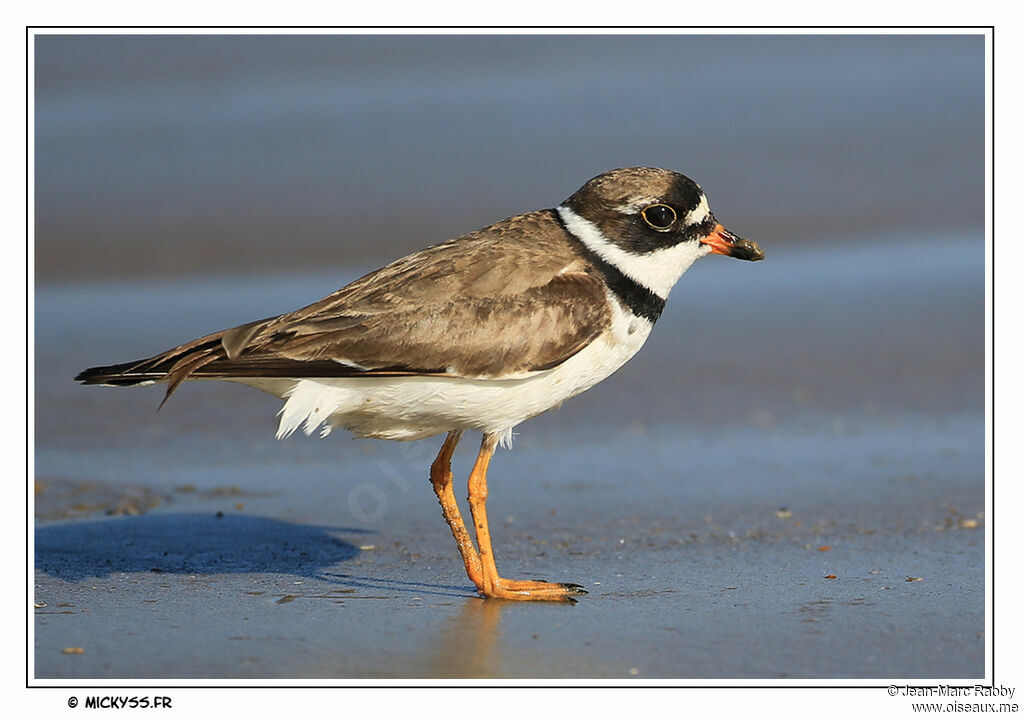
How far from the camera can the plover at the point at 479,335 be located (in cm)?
505

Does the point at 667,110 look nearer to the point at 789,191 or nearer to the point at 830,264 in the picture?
the point at 789,191

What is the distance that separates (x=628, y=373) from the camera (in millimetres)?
9148

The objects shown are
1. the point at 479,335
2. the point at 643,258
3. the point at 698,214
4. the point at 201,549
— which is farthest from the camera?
the point at 201,549

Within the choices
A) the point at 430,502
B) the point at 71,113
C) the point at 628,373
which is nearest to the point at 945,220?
the point at 628,373

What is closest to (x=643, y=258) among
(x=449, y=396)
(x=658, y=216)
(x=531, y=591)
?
(x=658, y=216)

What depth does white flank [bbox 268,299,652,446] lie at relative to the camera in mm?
5109

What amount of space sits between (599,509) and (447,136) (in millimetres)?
7905

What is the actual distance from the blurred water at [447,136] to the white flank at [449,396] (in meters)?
6.90

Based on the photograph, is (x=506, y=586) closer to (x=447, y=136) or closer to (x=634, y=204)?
(x=634, y=204)

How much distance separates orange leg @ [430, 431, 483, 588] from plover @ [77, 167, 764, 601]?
12 mm

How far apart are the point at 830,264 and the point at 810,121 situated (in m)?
3.04

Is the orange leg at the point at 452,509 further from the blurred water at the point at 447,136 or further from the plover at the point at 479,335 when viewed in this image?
the blurred water at the point at 447,136

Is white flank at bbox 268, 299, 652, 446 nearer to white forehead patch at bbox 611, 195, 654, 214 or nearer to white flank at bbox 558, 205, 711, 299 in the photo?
white flank at bbox 558, 205, 711, 299

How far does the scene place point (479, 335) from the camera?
5.09 metres
